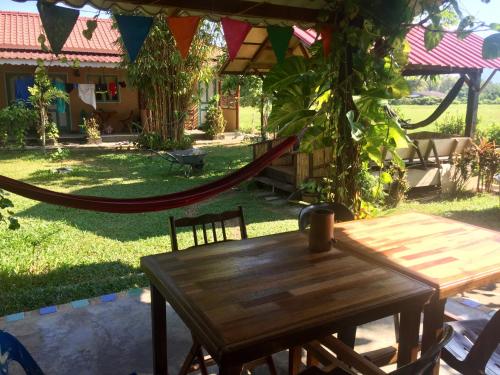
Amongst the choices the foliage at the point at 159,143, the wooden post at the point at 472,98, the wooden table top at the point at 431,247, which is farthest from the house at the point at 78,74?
the wooden table top at the point at 431,247

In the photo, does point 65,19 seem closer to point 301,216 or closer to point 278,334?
point 301,216

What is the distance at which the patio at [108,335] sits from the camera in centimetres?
237

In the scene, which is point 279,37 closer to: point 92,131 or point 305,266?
point 305,266

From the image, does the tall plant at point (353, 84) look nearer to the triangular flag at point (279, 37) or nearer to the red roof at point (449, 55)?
the triangular flag at point (279, 37)

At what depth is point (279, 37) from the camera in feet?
9.99

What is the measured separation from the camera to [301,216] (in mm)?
2514

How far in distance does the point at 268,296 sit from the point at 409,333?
1.86 ft

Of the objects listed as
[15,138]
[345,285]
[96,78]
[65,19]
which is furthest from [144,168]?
[345,285]

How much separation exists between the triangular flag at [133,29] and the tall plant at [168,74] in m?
6.95

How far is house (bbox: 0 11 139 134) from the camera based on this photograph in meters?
11.7

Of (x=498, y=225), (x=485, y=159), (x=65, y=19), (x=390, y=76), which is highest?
(x=65, y=19)

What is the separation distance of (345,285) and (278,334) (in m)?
0.42

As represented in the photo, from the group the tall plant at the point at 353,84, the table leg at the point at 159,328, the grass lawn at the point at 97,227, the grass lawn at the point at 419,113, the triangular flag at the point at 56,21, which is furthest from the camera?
the grass lawn at the point at 419,113

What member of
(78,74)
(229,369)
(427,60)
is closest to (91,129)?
(78,74)
